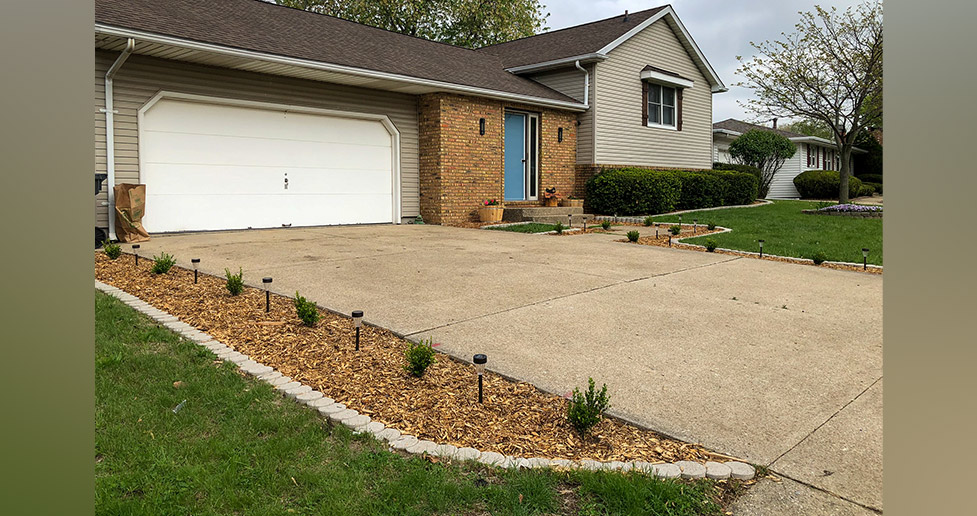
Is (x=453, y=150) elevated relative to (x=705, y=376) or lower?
elevated

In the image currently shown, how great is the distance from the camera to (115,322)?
14.9 ft

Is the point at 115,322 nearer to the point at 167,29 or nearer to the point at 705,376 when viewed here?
the point at 705,376

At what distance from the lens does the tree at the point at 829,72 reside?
1762 cm

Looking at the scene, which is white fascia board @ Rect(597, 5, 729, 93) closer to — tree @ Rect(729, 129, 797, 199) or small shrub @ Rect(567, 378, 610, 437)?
tree @ Rect(729, 129, 797, 199)

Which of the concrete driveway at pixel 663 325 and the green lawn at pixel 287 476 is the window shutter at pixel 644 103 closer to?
the concrete driveway at pixel 663 325

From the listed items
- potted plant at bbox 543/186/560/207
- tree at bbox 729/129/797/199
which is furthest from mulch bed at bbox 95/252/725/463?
tree at bbox 729/129/797/199

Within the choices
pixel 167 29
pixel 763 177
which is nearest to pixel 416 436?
pixel 167 29

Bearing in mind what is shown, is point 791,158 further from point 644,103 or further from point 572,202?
point 572,202

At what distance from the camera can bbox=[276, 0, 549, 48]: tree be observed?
28.4 m

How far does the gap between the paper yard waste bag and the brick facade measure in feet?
18.8

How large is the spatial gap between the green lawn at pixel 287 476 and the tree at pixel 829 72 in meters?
18.5

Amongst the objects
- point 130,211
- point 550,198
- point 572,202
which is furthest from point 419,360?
Answer: point 572,202

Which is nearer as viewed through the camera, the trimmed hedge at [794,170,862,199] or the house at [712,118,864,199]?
the trimmed hedge at [794,170,862,199]
